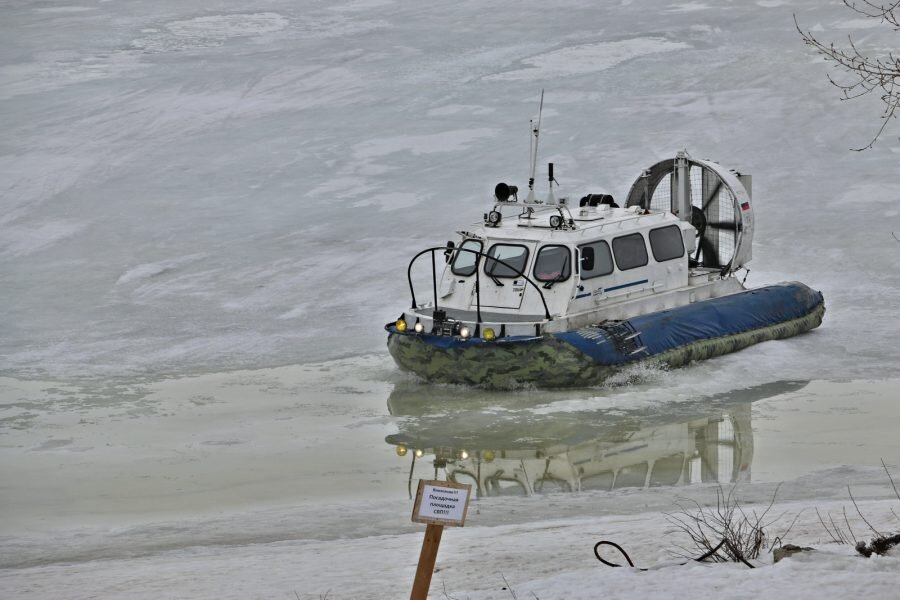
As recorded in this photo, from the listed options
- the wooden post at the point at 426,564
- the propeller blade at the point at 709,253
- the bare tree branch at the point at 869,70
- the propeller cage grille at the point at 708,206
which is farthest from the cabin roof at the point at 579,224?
the wooden post at the point at 426,564

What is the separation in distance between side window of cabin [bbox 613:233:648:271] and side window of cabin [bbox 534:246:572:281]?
55 centimetres

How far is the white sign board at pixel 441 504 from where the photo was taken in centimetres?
562

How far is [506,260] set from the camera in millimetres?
12273

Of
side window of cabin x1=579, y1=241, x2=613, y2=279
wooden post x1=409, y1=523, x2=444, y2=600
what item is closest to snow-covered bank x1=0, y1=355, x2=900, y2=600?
wooden post x1=409, y1=523, x2=444, y2=600

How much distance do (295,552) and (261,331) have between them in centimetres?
654

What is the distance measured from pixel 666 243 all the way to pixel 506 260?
1.52 metres

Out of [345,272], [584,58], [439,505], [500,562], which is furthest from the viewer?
[584,58]

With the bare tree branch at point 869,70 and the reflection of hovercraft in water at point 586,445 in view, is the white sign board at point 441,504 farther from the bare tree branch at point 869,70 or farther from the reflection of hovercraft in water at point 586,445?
the reflection of hovercraft in water at point 586,445

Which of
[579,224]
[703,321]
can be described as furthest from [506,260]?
[703,321]

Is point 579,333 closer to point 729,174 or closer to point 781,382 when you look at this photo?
point 781,382

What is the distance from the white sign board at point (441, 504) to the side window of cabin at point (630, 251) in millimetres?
6919

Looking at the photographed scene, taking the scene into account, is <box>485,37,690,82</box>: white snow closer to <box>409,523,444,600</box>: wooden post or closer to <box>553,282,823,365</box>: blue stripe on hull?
<box>553,282,823,365</box>: blue stripe on hull

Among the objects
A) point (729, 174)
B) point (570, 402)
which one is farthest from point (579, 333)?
point (729, 174)

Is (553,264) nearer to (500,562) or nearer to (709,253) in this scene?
(709,253)
